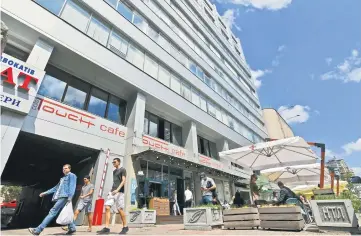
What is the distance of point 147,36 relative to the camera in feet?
53.0

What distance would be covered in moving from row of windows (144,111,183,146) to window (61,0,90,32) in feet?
22.3

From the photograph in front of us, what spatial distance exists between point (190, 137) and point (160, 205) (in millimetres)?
6749

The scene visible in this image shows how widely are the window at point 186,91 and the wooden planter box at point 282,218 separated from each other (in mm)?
13268

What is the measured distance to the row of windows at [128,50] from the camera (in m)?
11.6

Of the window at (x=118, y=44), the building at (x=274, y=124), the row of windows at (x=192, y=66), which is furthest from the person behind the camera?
the building at (x=274, y=124)

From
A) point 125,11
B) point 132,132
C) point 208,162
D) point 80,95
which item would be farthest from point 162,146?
point 125,11

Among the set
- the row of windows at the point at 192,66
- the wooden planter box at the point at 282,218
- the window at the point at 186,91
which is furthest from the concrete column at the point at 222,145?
the wooden planter box at the point at 282,218

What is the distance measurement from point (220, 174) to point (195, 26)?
16806mm

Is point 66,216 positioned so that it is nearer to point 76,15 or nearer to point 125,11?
point 76,15

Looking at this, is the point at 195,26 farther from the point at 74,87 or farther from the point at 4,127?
the point at 4,127

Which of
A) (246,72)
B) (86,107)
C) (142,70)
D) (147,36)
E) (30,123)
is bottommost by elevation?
(30,123)

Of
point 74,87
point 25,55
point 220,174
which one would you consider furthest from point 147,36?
point 220,174

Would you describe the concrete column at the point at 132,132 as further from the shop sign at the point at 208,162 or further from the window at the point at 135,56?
the shop sign at the point at 208,162

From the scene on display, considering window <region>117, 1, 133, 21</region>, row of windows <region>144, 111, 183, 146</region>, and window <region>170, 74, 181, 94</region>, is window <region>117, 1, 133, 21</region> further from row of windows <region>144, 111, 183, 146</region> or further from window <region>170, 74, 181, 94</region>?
row of windows <region>144, 111, 183, 146</region>
